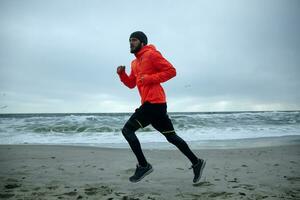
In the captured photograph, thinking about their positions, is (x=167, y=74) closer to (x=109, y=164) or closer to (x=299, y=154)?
(x=109, y=164)

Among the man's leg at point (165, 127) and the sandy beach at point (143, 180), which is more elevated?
the man's leg at point (165, 127)

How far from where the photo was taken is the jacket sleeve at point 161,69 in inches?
147

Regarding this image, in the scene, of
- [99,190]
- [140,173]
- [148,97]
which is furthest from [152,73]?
[99,190]

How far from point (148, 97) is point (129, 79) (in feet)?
1.97

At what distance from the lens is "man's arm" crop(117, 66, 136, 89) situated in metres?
4.15

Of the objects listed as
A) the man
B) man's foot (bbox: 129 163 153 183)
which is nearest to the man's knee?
the man

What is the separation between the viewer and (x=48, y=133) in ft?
47.1

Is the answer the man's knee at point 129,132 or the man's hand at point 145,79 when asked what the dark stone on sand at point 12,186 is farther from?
the man's hand at point 145,79

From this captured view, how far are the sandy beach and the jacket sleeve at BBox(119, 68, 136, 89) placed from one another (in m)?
1.43

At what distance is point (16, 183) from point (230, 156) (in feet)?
16.1

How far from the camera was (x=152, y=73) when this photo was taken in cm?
388

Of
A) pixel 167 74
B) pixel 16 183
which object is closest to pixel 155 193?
pixel 167 74

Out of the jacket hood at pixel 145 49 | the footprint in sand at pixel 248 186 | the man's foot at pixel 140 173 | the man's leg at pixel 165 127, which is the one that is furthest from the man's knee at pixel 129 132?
the footprint in sand at pixel 248 186

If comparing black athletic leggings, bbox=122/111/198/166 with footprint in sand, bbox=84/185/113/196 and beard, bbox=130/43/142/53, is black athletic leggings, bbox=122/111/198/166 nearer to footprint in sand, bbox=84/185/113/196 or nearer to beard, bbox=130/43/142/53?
footprint in sand, bbox=84/185/113/196
